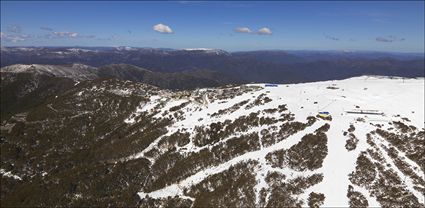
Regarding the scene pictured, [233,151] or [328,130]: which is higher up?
[328,130]

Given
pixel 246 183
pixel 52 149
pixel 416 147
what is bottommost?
pixel 52 149

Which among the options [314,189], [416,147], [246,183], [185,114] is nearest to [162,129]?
[185,114]

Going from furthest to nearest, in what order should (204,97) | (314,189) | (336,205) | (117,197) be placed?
(204,97) < (117,197) < (314,189) < (336,205)

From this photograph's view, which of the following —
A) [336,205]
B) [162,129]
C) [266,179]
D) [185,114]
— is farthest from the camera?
[185,114]

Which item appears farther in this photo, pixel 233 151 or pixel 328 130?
pixel 233 151

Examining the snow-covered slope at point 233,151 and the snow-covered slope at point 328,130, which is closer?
the snow-covered slope at point 328,130

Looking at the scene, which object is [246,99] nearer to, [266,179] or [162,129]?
[162,129]

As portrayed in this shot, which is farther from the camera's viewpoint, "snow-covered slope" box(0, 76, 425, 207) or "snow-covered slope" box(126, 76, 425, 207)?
"snow-covered slope" box(0, 76, 425, 207)

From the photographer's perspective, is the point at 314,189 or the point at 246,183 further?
the point at 246,183
